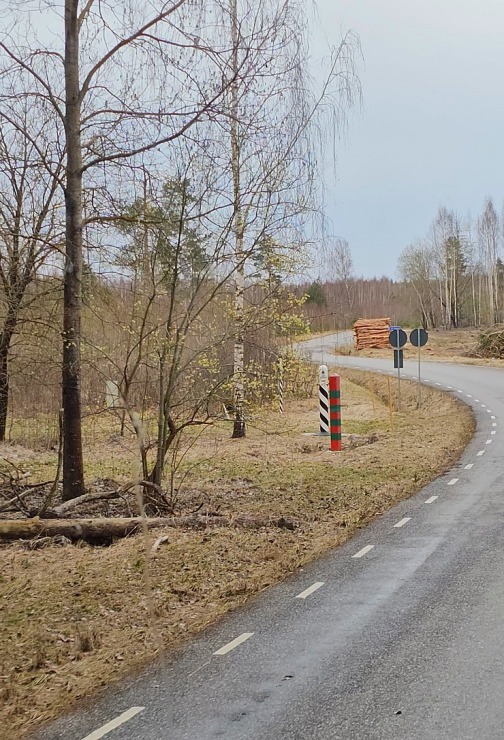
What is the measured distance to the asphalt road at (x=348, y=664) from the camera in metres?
3.90

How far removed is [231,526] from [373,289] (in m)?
101

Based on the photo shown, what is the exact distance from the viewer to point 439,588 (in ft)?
21.0

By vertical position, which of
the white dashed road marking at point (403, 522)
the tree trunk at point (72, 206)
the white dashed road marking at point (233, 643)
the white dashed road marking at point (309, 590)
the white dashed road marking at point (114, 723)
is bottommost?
the white dashed road marking at point (403, 522)

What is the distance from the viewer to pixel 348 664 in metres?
4.74

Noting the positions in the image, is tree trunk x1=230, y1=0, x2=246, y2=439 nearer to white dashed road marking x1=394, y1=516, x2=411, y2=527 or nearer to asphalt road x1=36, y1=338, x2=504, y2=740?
Result: white dashed road marking x1=394, y1=516, x2=411, y2=527

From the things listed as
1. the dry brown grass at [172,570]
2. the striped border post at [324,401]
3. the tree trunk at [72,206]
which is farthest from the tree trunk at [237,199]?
the striped border post at [324,401]

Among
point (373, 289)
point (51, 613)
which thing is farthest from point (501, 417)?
point (373, 289)

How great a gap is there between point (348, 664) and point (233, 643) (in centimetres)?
89

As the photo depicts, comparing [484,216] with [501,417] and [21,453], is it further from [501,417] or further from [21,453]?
[21,453]

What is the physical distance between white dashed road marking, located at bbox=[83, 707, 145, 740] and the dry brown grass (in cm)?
40

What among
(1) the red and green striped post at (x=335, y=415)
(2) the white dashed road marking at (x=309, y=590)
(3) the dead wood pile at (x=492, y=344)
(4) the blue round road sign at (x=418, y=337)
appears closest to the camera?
(2) the white dashed road marking at (x=309, y=590)

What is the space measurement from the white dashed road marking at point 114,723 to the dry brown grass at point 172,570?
→ 40 centimetres

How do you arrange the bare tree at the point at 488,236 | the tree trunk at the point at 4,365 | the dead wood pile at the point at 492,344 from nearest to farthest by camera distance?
1. the tree trunk at the point at 4,365
2. the dead wood pile at the point at 492,344
3. the bare tree at the point at 488,236

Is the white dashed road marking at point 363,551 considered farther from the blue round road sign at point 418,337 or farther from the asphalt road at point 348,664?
the blue round road sign at point 418,337
